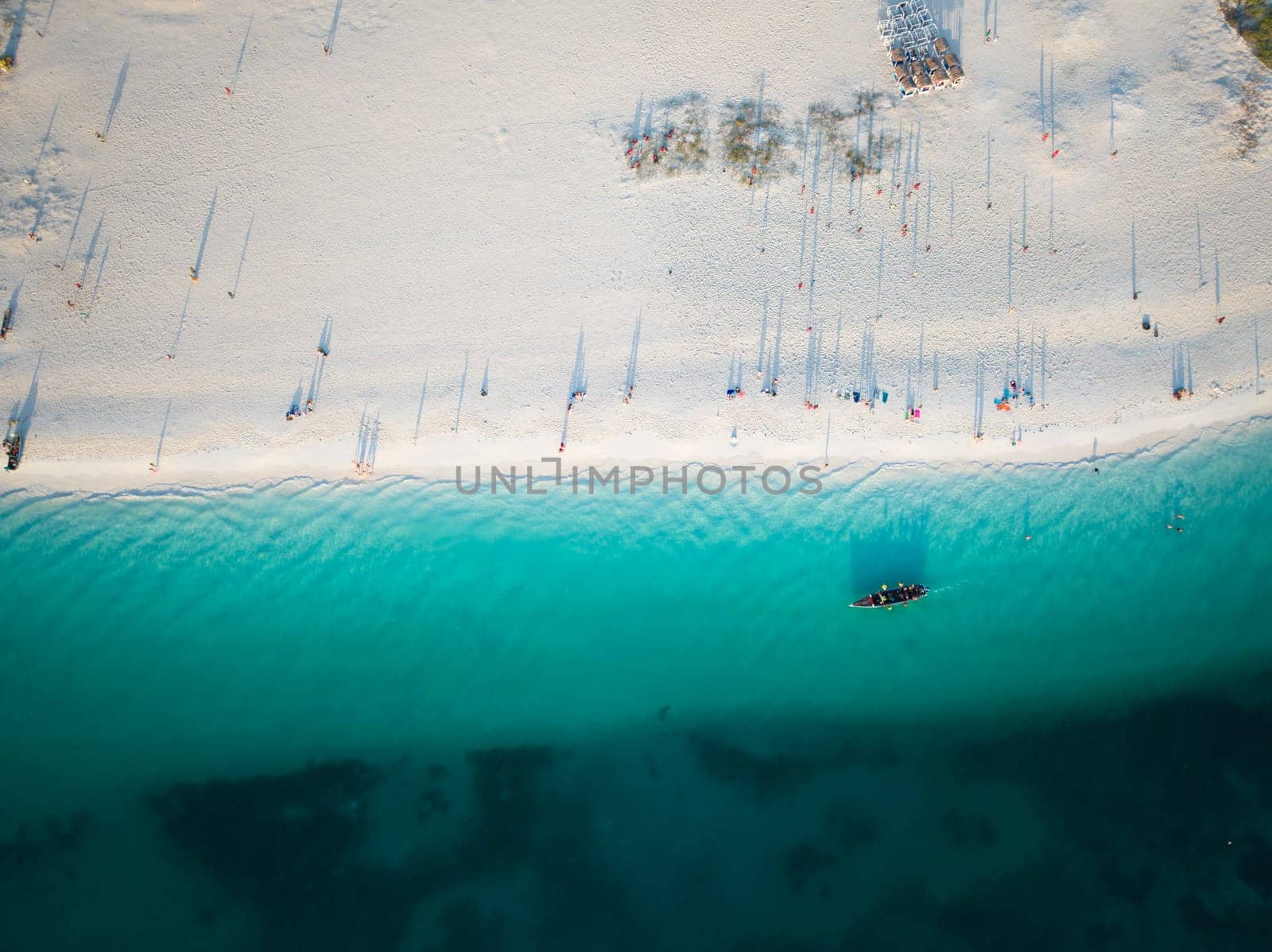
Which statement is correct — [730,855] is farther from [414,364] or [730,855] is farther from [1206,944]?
[414,364]

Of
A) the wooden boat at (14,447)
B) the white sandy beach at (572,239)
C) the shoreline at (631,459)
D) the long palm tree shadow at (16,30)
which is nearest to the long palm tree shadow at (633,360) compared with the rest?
the white sandy beach at (572,239)

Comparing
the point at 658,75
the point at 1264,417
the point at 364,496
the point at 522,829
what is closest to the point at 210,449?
the point at 364,496

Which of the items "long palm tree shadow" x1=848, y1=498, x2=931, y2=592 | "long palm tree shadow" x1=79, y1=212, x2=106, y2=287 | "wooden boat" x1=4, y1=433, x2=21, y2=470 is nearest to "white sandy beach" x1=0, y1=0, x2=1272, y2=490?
"long palm tree shadow" x1=79, y1=212, x2=106, y2=287

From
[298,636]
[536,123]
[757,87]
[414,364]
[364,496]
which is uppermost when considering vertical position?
[757,87]

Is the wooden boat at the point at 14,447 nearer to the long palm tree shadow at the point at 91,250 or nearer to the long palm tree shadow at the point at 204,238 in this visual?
the long palm tree shadow at the point at 91,250

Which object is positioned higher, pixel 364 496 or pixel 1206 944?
pixel 364 496

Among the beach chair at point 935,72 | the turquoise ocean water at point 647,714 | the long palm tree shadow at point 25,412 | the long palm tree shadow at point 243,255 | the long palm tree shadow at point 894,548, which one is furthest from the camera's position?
the long palm tree shadow at point 243,255

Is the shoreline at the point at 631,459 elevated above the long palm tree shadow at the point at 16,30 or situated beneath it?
situated beneath

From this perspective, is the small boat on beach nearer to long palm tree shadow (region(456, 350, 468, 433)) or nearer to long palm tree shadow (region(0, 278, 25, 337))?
long palm tree shadow (region(456, 350, 468, 433))
